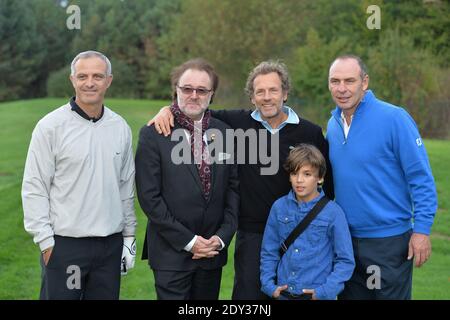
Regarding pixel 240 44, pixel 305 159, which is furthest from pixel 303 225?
pixel 240 44

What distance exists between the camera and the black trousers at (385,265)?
420cm

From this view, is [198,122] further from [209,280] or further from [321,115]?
[321,115]

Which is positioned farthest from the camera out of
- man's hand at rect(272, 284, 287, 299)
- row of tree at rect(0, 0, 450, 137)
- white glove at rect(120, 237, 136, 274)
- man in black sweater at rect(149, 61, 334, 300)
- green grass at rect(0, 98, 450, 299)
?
row of tree at rect(0, 0, 450, 137)

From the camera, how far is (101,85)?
4.00 meters

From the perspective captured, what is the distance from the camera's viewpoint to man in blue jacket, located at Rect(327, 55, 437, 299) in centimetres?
413

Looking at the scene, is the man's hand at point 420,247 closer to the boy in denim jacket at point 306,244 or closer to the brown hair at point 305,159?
the boy in denim jacket at point 306,244

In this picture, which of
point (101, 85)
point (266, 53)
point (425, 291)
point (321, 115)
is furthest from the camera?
point (266, 53)

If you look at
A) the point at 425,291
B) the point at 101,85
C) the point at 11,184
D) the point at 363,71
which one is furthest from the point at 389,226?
the point at 11,184

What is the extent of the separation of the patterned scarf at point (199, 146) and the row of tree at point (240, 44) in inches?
244

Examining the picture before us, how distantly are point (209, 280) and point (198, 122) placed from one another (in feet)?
3.51

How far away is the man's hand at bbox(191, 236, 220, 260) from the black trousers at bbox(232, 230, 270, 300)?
389 millimetres

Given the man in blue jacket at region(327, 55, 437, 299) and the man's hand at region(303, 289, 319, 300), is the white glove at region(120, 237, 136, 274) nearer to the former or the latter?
the man's hand at region(303, 289, 319, 300)

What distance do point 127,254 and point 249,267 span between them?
0.86 meters

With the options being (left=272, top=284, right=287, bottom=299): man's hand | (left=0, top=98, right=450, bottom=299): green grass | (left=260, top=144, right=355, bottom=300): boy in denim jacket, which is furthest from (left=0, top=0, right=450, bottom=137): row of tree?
(left=272, top=284, right=287, bottom=299): man's hand
